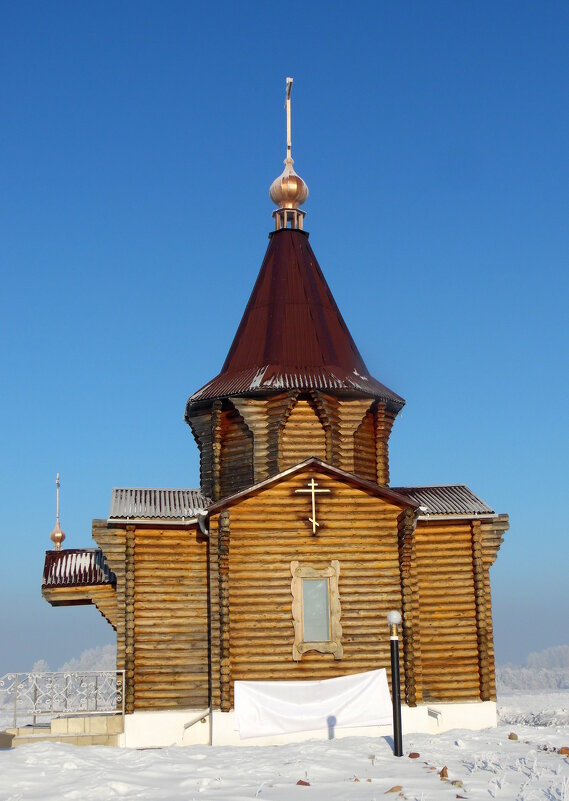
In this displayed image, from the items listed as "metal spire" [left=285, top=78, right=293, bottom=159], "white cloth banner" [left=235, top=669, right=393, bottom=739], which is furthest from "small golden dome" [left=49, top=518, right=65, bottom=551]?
"metal spire" [left=285, top=78, right=293, bottom=159]

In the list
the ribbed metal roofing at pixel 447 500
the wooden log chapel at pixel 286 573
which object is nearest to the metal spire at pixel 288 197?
the wooden log chapel at pixel 286 573

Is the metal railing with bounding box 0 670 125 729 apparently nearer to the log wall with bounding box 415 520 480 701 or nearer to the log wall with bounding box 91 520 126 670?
the log wall with bounding box 91 520 126 670

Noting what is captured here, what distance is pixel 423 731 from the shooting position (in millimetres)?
16219

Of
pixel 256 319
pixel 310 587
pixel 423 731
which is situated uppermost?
pixel 256 319

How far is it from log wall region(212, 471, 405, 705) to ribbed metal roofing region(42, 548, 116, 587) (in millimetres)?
2891

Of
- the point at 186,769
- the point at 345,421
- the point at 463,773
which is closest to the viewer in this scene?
the point at 463,773

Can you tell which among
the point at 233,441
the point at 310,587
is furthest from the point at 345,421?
the point at 310,587

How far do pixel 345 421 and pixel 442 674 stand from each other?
16.3 ft

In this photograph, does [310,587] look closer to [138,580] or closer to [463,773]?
[138,580]

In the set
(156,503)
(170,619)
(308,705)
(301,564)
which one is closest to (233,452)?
(156,503)

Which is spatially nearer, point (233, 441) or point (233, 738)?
point (233, 738)

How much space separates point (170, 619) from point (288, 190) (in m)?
9.92

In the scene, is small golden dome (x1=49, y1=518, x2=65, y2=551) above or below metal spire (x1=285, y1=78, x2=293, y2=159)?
below

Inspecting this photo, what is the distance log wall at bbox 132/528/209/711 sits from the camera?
52.4 feet
